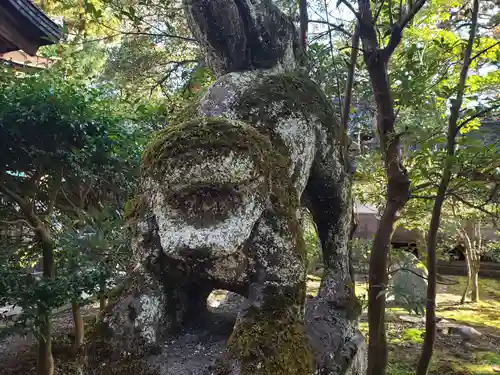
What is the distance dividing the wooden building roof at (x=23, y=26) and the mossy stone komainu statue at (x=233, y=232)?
2.68 metres

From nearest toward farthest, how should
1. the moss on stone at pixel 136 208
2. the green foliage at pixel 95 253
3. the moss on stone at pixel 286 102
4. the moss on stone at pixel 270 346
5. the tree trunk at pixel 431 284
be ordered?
the moss on stone at pixel 270 346
the moss on stone at pixel 136 208
the moss on stone at pixel 286 102
the tree trunk at pixel 431 284
the green foliage at pixel 95 253

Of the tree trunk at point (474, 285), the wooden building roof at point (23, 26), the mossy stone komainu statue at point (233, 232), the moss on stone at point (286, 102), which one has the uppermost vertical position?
the wooden building roof at point (23, 26)

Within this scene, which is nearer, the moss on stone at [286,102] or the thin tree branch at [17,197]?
the moss on stone at [286,102]

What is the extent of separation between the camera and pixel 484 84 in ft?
13.6

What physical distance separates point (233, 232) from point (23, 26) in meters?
3.43

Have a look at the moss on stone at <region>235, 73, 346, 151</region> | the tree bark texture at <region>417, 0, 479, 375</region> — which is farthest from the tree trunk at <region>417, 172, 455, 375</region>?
the moss on stone at <region>235, 73, 346, 151</region>

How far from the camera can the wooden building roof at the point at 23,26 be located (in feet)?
11.4

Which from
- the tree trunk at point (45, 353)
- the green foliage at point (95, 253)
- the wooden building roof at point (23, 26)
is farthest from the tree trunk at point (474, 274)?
the wooden building roof at point (23, 26)

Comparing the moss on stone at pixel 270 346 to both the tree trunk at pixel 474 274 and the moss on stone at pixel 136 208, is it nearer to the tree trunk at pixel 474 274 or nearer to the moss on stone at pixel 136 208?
A: the moss on stone at pixel 136 208

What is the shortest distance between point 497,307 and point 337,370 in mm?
6871

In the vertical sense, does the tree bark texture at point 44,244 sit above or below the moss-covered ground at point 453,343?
above

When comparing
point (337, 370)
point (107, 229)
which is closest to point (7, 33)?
point (107, 229)

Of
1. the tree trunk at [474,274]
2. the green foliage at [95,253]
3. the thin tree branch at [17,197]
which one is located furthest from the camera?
the tree trunk at [474,274]

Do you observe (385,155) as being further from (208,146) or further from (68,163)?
(68,163)
